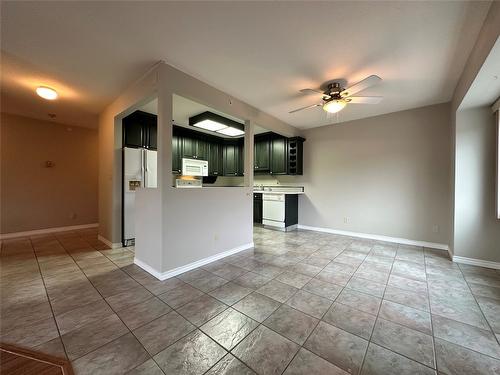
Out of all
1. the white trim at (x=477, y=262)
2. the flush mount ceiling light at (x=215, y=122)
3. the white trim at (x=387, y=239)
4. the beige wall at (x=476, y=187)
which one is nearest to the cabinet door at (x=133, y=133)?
the flush mount ceiling light at (x=215, y=122)

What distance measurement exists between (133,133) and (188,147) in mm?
1486

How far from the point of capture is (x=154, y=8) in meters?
1.67

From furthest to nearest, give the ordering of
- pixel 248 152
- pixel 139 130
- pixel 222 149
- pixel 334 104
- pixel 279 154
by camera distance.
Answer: pixel 222 149
pixel 279 154
pixel 139 130
pixel 248 152
pixel 334 104

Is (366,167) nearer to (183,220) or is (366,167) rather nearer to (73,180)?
(183,220)

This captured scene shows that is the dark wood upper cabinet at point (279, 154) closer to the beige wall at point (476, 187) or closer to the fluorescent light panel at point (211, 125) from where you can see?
the fluorescent light panel at point (211, 125)

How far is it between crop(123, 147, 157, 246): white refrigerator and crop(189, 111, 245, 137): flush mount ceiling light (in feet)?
3.90

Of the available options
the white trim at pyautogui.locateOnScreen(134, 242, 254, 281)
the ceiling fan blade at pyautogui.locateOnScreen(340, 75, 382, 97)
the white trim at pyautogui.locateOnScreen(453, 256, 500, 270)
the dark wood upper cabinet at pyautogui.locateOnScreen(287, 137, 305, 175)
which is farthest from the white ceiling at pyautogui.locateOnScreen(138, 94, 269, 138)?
the white trim at pyautogui.locateOnScreen(453, 256, 500, 270)

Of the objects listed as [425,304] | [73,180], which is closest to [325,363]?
[425,304]

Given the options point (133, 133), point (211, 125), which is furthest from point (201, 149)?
point (133, 133)

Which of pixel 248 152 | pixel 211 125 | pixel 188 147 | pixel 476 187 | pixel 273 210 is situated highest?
pixel 211 125

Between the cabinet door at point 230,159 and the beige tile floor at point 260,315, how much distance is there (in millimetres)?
3420

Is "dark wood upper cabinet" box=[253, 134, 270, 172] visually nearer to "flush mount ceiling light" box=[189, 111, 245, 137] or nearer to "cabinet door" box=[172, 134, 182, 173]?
"flush mount ceiling light" box=[189, 111, 245, 137]

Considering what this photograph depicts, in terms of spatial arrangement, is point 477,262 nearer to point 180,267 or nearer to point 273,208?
point 273,208

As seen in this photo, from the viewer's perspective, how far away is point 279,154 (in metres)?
5.36
